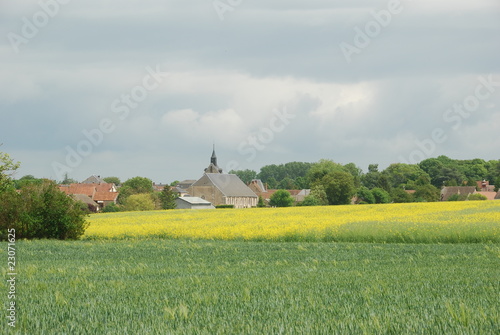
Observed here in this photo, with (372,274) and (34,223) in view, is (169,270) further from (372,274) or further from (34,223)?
(34,223)

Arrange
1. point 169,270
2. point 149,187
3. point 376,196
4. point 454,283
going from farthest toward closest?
1. point 149,187
2. point 376,196
3. point 169,270
4. point 454,283

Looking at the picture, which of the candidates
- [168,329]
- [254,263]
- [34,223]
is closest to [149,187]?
[34,223]

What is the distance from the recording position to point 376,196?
125625 millimetres

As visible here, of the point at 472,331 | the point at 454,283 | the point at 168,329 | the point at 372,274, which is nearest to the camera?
Answer: the point at 472,331

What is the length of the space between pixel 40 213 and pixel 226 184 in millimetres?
121268

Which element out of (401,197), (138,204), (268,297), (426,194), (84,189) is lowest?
(268,297)

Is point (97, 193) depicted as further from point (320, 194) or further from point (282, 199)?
point (320, 194)

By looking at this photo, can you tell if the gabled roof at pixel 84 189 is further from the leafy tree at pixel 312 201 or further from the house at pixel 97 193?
the leafy tree at pixel 312 201

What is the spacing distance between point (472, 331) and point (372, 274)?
309 inches

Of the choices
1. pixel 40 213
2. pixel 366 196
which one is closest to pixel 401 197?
pixel 366 196

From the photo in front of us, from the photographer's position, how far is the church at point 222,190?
500 ft

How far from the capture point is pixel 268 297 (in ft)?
36.4

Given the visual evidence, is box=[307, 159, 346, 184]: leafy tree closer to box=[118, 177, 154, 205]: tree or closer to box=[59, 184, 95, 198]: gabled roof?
box=[118, 177, 154, 205]: tree

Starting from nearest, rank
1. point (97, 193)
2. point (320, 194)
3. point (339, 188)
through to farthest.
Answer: point (320, 194)
point (339, 188)
point (97, 193)
